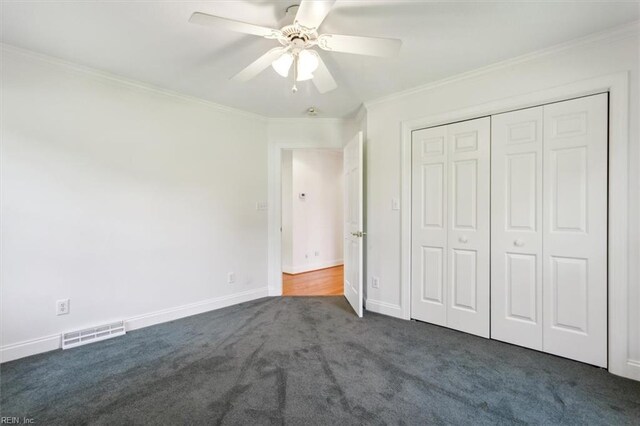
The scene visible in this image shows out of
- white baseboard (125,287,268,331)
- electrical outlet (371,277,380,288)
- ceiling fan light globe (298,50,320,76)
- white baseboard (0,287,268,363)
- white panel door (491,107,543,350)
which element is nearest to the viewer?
ceiling fan light globe (298,50,320,76)

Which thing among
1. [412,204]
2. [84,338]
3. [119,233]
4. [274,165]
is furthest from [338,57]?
[84,338]

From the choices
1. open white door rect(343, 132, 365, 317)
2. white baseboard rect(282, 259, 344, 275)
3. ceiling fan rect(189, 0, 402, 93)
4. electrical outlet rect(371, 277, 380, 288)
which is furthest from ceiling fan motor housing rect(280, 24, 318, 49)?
white baseboard rect(282, 259, 344, 275)

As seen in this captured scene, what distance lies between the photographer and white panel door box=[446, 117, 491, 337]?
8.29 feet

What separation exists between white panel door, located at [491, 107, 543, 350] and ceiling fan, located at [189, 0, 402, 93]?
144 centimetres

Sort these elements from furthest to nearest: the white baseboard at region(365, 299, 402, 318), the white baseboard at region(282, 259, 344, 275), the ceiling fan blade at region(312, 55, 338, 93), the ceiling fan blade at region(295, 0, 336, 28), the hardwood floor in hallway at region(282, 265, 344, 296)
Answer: the white baseboard at region(282, 259, 344, 275)
the hardwood floor in hallway at region(282, 265, 344, 296)
the white baseboard at region(365, 299, 402, 318)
the ceiling fan blade at region(312, 55, 338, 93)
the ceiling fan blade at region(295, 0, 336, 28)

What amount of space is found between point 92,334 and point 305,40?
9.51 feet

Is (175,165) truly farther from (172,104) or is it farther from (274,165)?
(274,165)

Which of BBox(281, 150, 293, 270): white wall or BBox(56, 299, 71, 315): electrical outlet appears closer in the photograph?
BBox(56, 299, 71, 315): electrical outlet

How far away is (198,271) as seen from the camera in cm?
317

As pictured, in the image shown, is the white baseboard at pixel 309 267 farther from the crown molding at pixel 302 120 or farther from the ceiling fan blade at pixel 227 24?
the ceiling fan blade at pixel 227 24

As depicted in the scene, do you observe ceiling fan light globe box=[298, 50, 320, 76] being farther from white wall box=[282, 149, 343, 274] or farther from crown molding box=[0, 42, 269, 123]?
white wall box=[282, 149, 343, 274]

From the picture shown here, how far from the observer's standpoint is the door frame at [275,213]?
382 cm

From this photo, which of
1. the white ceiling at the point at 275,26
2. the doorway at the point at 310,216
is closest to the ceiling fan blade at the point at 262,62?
the white ceiling at the point at 275,26

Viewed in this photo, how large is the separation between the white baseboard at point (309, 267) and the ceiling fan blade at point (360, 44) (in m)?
4.18
